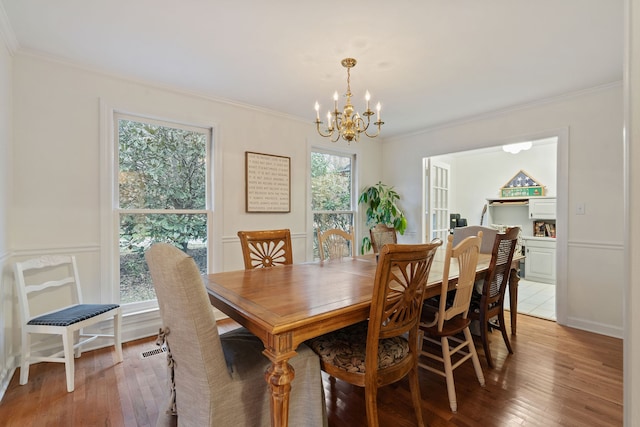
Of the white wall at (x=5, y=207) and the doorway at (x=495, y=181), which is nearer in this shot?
the white wall at (x=5, y=207)

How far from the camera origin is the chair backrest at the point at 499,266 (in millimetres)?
2191

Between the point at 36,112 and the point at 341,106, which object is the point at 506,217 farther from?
the point at 36,112

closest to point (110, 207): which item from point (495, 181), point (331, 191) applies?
point (331, 191)

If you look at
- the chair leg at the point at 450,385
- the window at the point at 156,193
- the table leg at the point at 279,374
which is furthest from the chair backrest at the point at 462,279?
the window at the point at 156,193

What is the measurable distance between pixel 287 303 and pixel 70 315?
5.75 feet

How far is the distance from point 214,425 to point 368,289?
96 cm

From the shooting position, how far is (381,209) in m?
4.45

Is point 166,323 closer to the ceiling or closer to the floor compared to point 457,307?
closer to the ceiling

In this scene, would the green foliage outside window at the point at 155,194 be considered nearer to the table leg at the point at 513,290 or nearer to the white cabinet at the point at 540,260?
the table leg at the point at 513,290

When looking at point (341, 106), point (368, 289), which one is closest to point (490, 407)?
point (368, 289)

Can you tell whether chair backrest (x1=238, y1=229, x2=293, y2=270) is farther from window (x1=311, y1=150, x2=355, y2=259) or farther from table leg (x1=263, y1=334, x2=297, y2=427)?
window (x1=311, y1=150, x2=355, y2=259)

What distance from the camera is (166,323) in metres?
1.31

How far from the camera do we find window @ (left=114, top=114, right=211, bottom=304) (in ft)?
9.21

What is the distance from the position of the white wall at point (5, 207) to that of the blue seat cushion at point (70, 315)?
259mm
